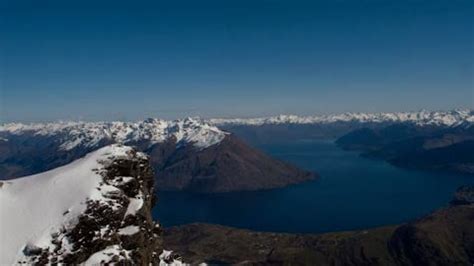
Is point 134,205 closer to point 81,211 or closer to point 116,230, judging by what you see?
point 116,230

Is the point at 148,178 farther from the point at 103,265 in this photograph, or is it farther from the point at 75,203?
the point at 103,265

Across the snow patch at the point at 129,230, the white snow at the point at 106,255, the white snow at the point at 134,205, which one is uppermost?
the white snow at the point at 134,205

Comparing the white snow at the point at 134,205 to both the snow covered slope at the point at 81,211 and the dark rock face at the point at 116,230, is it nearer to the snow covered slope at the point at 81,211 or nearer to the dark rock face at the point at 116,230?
the snow covered slope at the point at 81,211

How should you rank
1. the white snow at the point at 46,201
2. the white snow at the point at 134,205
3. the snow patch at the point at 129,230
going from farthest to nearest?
the white snow at the point at 134,205
the snow patch at the point at 129,230
the white snow at the point at 46,201

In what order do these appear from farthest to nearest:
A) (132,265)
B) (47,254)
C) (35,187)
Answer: (35,187) < (132,265) < (47,254)

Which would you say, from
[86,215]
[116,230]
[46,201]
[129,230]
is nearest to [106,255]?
[116,230]

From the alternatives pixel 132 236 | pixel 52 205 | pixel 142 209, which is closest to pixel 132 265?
pixel 132 236

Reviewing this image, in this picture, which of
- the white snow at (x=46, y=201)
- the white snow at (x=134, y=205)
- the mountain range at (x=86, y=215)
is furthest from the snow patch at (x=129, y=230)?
the white snow at (x=46, y=201)

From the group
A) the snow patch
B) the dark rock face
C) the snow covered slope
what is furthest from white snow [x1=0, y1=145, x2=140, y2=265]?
the snow patch
